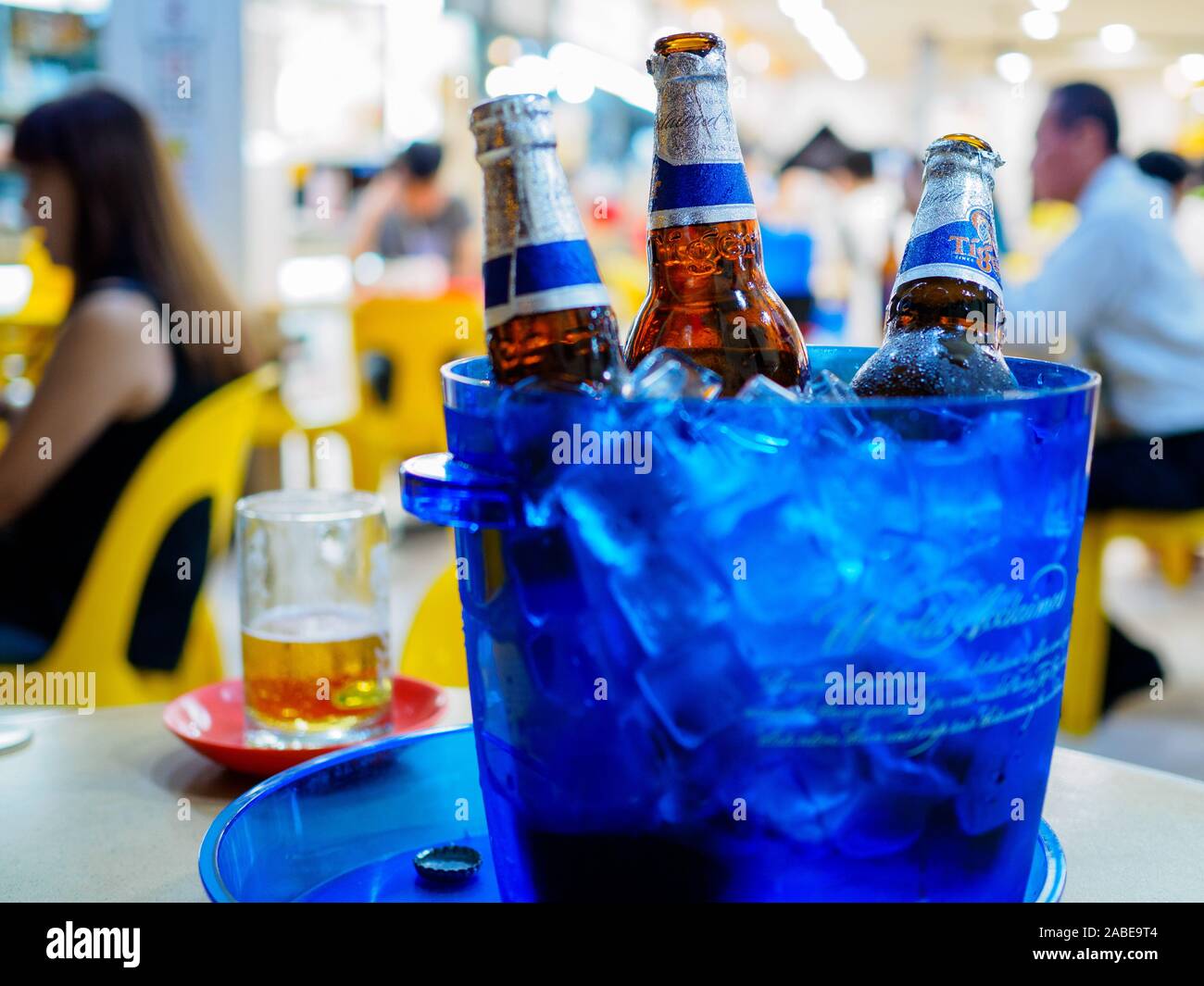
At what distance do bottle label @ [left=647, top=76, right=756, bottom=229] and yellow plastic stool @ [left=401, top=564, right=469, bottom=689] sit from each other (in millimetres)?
686

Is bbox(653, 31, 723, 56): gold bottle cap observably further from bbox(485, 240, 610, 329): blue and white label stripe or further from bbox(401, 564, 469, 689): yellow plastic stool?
bbox(401, 564, 469, 689): yellow plastic stool

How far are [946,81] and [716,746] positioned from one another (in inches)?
699

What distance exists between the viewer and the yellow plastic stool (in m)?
1.24

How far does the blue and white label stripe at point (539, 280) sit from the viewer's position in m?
0.50

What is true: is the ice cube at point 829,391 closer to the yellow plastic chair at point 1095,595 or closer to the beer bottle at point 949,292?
the beer bottle at point 949,292


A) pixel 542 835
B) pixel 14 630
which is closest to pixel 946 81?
pixel 14 630

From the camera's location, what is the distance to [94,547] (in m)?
1.99

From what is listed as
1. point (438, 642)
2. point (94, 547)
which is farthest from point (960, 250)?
point (94, 547)

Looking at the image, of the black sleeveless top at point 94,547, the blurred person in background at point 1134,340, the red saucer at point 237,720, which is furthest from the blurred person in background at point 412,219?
the red saucer at point 237,720

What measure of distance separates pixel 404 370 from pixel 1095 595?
2.26 m

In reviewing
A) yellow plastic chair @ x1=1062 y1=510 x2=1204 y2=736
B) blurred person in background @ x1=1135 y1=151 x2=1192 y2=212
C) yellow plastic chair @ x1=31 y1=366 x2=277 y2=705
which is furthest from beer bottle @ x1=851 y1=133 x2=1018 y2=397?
blurred person in background @ x1=1135 y1=151 x2=1192 y2=212

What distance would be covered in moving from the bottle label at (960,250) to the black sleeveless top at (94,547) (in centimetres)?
153

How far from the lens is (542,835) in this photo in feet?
1.65
